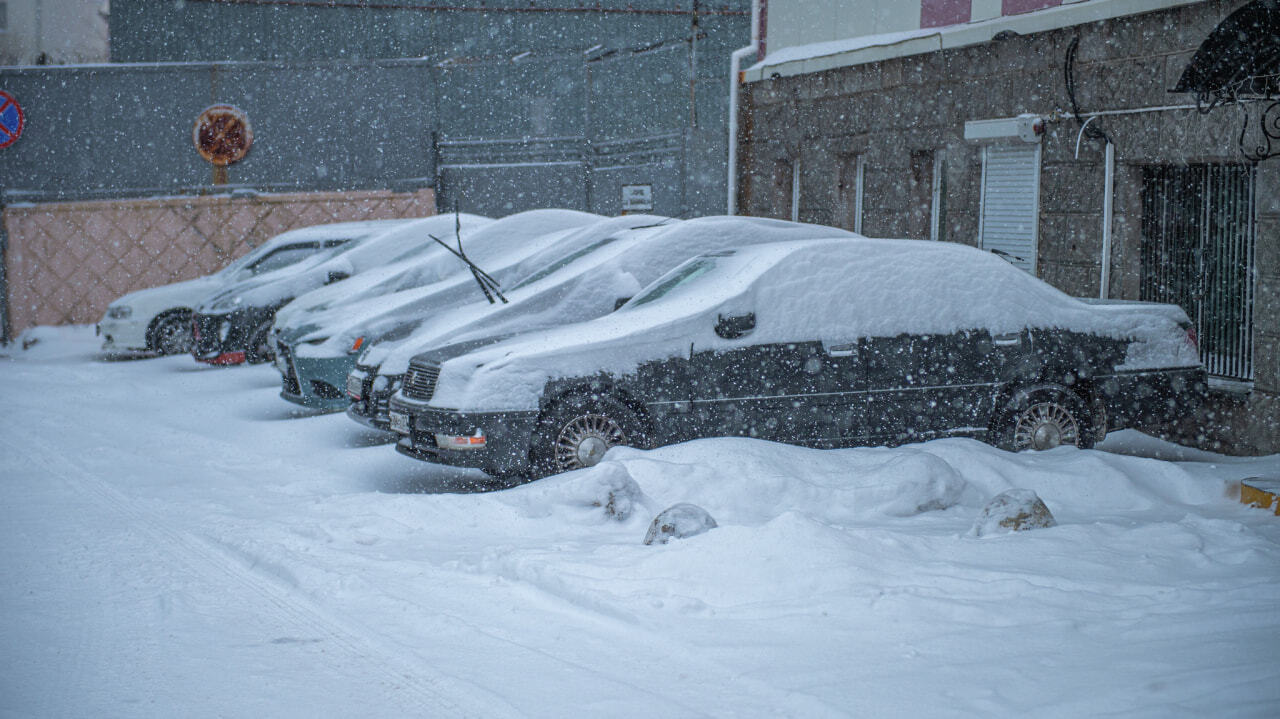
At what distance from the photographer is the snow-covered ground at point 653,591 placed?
4.40 m

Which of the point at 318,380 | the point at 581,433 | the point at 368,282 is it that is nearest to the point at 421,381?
the point at 581,433

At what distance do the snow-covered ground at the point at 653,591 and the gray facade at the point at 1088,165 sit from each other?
2122 mm

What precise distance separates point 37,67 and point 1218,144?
61.7 ft

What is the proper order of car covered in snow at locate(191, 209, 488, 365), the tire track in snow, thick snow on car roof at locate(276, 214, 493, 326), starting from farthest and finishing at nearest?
car covered in snow at locate(191, 209, 488, 365) → thick snow on car roof at locate(276, 214, 493, 326) → the tire track in snow

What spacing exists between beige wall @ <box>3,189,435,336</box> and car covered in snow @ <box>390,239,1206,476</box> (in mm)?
14562

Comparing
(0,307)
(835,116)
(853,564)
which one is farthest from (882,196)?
(0,307)

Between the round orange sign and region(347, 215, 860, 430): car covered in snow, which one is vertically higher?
the round orange sign

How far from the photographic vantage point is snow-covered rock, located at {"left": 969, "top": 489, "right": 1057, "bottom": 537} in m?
6.36

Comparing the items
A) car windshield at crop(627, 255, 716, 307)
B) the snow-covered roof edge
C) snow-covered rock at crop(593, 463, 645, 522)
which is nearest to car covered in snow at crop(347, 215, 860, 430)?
car windshield at crop(627, 255, 716, 307)

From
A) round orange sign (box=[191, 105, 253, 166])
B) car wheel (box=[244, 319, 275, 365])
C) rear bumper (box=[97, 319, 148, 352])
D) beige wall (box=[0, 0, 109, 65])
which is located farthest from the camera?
beige wall (box=[0, 0, 109, 65])

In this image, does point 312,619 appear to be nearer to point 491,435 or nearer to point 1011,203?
point 491,435

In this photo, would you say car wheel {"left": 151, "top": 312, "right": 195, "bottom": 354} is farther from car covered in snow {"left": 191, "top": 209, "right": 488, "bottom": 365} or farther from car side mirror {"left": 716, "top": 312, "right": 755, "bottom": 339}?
car side mirror {"left": 716, "top": 312, "right": 755, "bottom": 339}

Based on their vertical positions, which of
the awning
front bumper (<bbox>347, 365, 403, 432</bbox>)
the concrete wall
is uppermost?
the concrete wall

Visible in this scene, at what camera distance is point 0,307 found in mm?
20125
